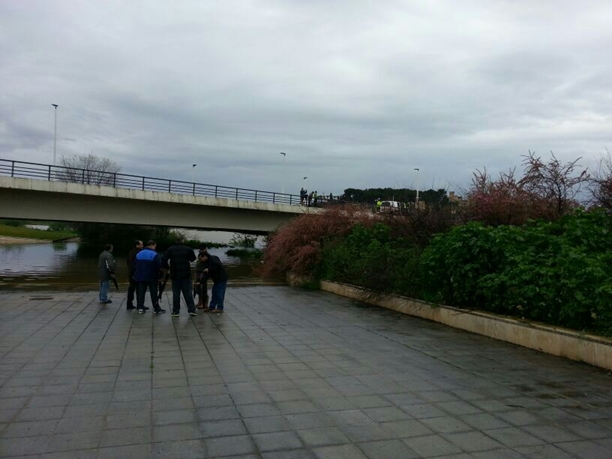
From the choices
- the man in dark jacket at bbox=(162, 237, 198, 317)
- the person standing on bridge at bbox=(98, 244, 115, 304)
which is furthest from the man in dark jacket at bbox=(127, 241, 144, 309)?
the man in dark jacket at bbox=(162, 237, 198, 317)

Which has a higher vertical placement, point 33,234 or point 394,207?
point 394,207

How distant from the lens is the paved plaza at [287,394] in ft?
13.8

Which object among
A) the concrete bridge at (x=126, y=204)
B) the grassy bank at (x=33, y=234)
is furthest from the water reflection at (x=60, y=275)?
the grassy bank at (x=33, y=234)

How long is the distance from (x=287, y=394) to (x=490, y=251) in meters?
6.07

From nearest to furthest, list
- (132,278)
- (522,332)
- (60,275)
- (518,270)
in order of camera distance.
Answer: (522,332) → (518,270) → (132,278) → (60,275)

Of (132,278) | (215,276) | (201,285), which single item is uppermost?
(215,276)

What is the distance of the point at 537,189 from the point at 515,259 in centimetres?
683

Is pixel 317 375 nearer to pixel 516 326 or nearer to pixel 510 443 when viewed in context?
pixel 510 443

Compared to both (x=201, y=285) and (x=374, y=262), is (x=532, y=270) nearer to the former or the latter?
(x=374, y=262)

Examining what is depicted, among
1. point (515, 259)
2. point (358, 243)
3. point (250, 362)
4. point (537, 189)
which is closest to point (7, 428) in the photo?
point (250, 362)

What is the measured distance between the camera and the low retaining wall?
7027mm

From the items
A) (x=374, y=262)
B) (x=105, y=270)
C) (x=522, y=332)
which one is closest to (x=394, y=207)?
(x=374, y=262)

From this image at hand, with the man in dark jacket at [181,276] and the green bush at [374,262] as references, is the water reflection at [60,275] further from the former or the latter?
the man in dark jacket at [181,276]

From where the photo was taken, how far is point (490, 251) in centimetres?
1010
